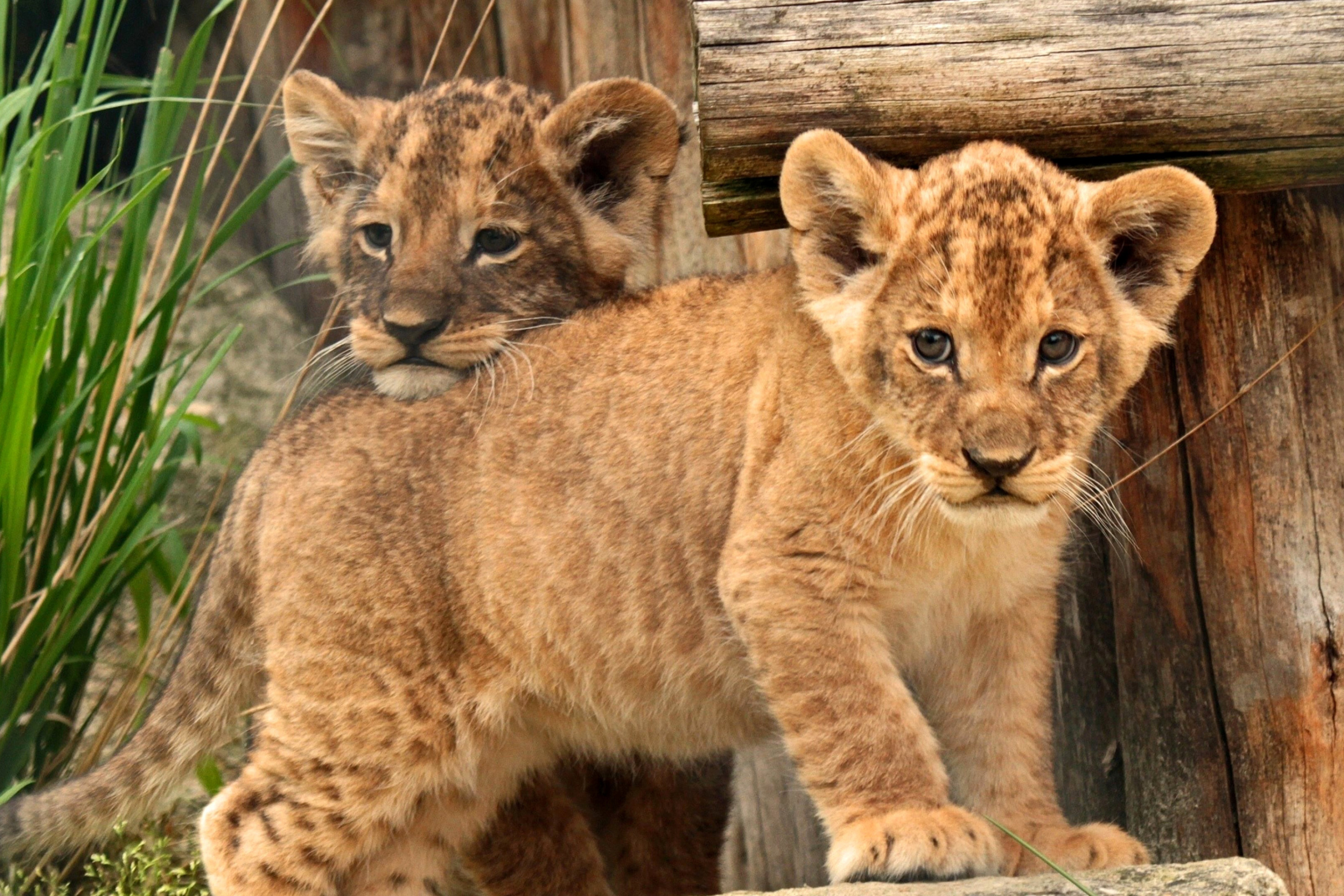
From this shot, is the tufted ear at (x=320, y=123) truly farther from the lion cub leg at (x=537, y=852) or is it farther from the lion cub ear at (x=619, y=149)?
the lion cub leg at (x=537, y=852)

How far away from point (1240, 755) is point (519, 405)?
199cm

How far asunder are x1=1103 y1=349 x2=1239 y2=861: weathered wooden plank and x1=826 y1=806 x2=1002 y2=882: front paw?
30.8 inches

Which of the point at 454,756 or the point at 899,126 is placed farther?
the point at 454,756

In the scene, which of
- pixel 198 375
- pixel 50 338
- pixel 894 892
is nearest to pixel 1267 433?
pixel 894 892

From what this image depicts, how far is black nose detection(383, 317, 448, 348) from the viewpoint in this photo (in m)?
4.09

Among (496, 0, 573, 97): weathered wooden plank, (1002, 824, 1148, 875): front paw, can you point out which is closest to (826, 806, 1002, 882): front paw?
(1002, 824, 1148, 875): front paw

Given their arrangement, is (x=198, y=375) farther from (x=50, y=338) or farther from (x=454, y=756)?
(x=454, y=756)

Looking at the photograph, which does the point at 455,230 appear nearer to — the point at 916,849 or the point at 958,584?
the point at 958,584

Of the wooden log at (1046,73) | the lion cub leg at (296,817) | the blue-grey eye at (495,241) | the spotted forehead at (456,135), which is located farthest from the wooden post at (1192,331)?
the lion cub leg at (296,817)

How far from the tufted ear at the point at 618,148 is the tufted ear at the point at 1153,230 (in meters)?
1.44

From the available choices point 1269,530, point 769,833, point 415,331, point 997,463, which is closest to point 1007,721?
point 1269,530

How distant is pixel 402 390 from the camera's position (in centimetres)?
424

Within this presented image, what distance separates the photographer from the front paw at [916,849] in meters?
3.24

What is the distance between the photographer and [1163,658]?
3906 millimetres
